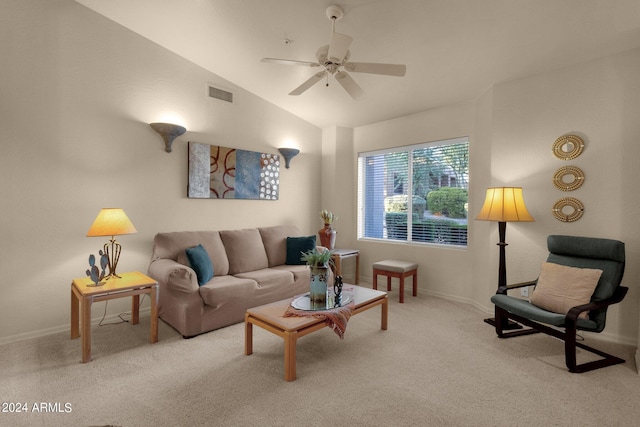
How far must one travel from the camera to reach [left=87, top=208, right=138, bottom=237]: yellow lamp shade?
281cm

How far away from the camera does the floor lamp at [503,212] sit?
3.18m

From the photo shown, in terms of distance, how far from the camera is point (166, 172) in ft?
12.3

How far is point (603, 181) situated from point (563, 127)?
65cm

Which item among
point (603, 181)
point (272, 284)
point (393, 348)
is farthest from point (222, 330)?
point (603, 181)

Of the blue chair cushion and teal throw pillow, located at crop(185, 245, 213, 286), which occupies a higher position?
teal throw pillow, located at crop(185, 245, 213, 286)

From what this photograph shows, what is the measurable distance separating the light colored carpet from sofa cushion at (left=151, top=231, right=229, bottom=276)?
0.79 meters

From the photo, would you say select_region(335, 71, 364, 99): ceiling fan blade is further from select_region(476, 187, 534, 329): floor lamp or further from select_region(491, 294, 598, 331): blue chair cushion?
select_region(491, 294, 598, 331): blue chair cushion

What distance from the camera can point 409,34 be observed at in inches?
115

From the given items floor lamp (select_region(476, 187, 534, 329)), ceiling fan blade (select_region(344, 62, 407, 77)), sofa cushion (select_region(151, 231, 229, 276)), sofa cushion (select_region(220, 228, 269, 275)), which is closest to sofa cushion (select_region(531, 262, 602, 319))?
floor lamp (select_region(476, 187, 534, 329))

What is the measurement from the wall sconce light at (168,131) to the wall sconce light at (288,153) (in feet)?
5.03

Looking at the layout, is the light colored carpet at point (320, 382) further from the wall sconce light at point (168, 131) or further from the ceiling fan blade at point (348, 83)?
the ceiling fan blade at point (348, 83)

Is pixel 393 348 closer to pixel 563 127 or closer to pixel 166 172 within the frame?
pixel 563 127

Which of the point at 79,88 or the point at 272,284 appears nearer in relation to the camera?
the point at 79,88

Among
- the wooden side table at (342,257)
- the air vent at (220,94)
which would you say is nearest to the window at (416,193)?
the wooden side table at (342,257)
